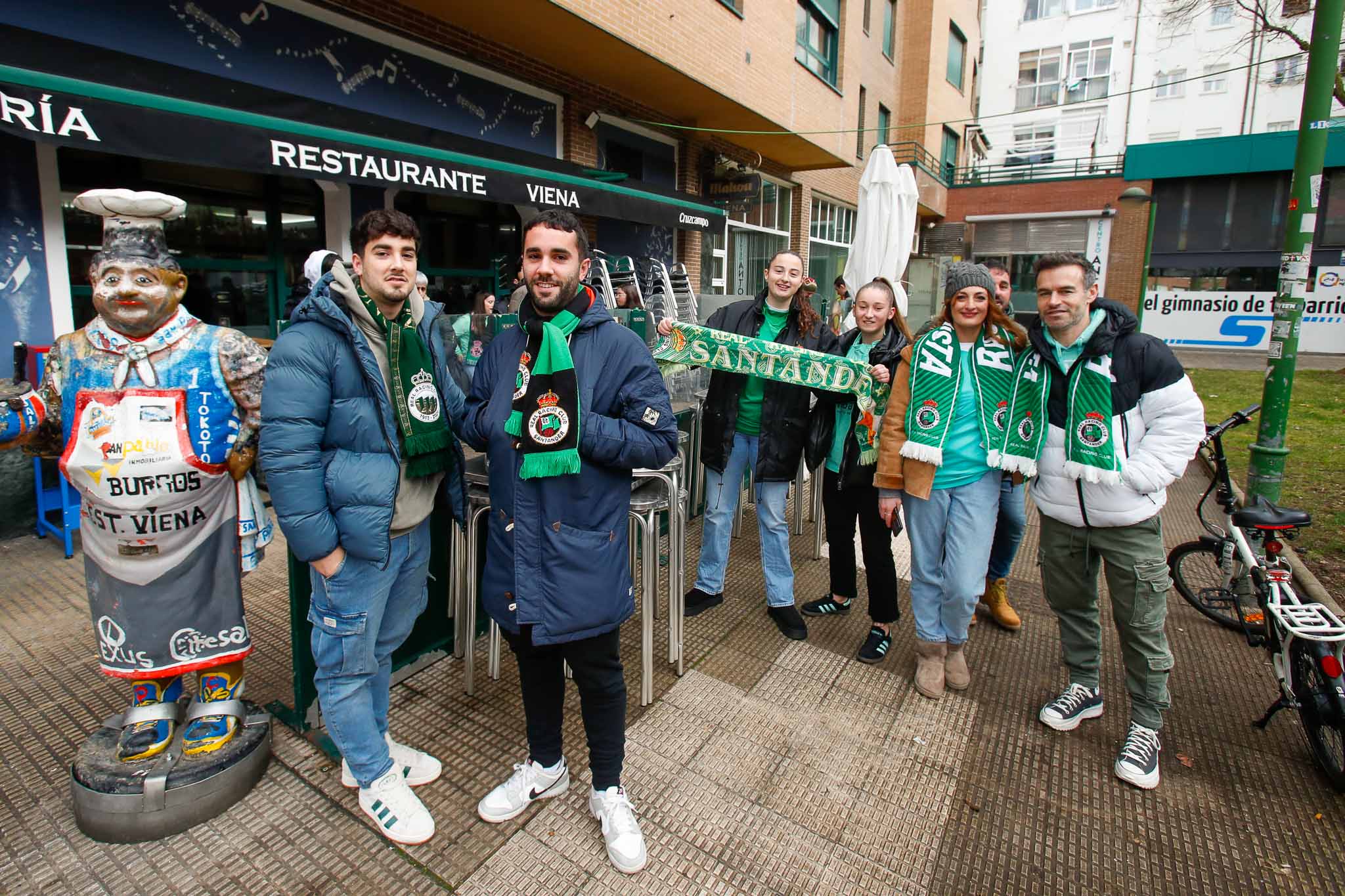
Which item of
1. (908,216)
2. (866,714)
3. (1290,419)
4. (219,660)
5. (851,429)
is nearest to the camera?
(219,660)

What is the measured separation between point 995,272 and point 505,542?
3286mm

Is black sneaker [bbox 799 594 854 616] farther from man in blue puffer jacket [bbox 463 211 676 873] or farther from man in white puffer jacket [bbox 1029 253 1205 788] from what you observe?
man in blue puffer jacket [bbox 463 211 676 873]

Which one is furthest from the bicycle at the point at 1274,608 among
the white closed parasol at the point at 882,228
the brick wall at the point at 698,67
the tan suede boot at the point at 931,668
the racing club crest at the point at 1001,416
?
the brick wall at the point at 698,67

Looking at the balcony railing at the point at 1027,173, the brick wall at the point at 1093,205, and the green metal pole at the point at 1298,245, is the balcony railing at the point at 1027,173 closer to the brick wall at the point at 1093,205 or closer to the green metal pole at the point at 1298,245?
the brick wall at the point at 1093,205

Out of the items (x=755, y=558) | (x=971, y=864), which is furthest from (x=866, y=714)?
(x=755, y=558)

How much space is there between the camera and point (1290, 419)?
35.0 feet

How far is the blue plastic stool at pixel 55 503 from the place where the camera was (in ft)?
15.2

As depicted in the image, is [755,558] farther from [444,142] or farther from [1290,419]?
[1290,419]

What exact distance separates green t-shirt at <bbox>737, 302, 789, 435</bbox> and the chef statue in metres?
2.40

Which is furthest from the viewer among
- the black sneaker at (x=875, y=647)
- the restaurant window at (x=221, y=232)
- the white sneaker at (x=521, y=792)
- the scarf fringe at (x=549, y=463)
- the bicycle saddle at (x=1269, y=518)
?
the restaurant window at (x=221, y=232)

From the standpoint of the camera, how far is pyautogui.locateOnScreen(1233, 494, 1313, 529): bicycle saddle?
331 cm

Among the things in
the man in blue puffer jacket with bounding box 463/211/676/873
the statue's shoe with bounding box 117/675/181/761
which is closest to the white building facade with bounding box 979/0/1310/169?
the man in blue puffer jacket with bounding box 463/211/676/873

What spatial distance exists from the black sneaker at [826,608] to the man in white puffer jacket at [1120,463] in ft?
4.69

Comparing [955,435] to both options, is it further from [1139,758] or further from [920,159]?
[920,159]
